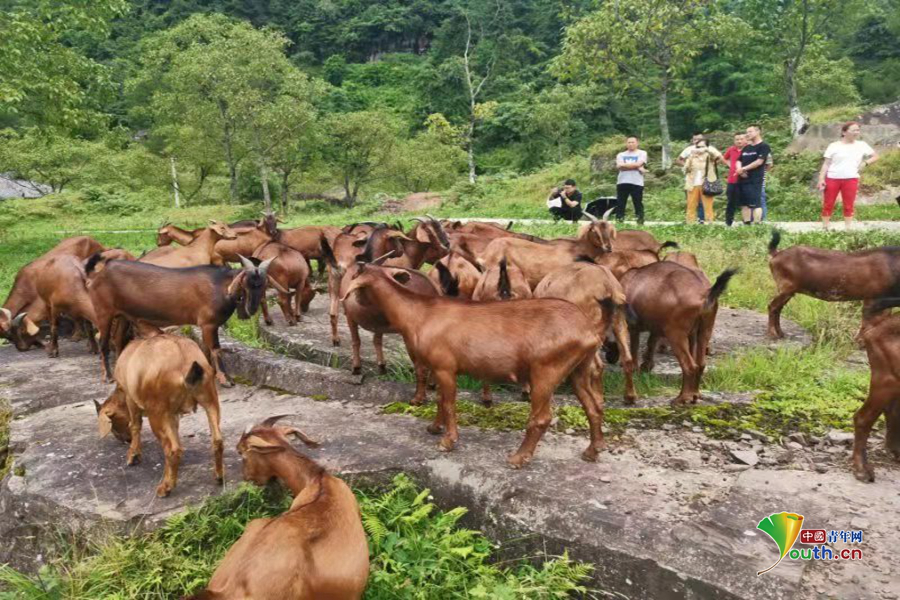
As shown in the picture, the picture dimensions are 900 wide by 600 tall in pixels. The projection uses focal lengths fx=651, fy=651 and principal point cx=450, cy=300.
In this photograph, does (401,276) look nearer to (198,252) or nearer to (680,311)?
(680,311)

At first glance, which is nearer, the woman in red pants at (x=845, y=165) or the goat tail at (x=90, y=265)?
the goat tail at (x=90, y=265)

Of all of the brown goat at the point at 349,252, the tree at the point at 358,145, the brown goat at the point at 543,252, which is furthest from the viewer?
the tree at the point at 358,145

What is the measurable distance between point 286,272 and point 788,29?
30.9 metres

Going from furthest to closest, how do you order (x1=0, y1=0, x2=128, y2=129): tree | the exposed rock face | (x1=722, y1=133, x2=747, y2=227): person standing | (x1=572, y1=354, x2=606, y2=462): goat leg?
1. the exposed rock face
2. (x1=0, y1=0, x2=128, y2=129): tree
3. (x1=722, y1=133, x2=747, y2=227): person standing
4. (x1=572, y1=354, x2=606, y2=462): goat leg

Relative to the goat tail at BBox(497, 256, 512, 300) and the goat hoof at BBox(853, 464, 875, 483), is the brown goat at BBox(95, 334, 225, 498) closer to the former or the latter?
the goat tail at BBox(497, 256, 512, 300)

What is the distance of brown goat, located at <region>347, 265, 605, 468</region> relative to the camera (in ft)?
13.2

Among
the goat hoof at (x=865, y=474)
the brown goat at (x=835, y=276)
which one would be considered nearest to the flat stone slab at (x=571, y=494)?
the goat hoof at (x=865, y=474)

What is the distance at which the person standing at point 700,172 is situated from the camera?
1442 cm

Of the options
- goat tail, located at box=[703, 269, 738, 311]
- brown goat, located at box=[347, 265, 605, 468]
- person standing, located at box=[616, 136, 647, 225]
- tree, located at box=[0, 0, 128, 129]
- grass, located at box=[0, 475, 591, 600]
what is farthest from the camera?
tree, located at box=[0, 0, 128, 129]

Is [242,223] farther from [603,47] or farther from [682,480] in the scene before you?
[603,47]

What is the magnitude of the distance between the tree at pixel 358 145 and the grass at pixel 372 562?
33478mm

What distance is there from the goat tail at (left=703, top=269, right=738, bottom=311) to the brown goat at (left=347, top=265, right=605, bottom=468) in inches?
45.3

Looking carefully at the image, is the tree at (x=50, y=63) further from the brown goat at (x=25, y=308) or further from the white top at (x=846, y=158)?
the white top at (x=846, y=158)

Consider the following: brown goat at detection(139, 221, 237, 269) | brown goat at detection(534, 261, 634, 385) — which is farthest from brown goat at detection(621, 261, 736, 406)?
brown goat at detection(139, 221, 237, 269)
